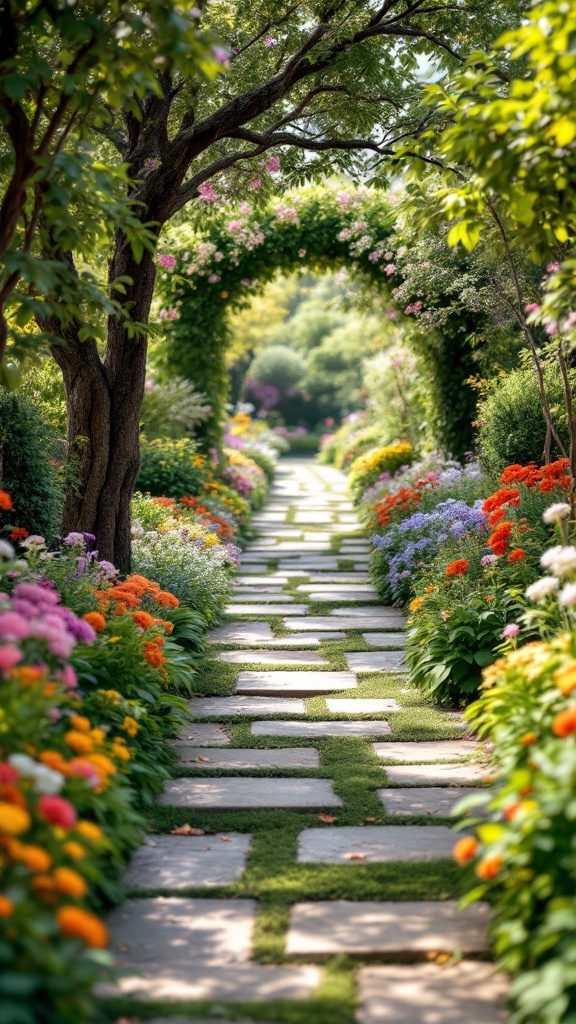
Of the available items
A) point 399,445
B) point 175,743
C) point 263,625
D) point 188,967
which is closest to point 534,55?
point 188,967

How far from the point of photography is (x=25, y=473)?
6070mm

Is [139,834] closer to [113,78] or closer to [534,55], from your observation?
[113,78]

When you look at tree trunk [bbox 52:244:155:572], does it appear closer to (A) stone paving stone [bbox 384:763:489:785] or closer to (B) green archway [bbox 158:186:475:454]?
(A) stone paving stone [bbox 384:763:489:785]

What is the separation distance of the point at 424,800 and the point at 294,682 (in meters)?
1.85

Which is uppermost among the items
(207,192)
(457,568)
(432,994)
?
(207,192)

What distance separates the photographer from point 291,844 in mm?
3426

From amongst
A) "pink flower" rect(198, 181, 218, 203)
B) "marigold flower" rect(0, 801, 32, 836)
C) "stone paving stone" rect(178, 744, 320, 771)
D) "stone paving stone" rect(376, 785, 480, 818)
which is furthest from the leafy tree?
"marigold flower" rect(0, 801, 32, 836)

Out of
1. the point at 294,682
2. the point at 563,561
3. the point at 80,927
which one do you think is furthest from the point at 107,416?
the point at 80,927

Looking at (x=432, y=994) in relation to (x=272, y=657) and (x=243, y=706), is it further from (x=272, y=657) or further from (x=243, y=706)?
(x=272, y=657)

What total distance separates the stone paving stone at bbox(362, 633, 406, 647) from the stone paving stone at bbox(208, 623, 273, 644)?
69cm

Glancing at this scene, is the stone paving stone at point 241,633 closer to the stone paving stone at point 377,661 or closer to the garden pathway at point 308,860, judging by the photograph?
the garden pathway at point 308,860

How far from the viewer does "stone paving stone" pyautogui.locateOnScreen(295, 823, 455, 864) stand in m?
3.29

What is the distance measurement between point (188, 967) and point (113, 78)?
282 cm

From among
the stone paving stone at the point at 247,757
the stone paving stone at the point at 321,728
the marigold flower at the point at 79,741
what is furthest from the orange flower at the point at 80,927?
the stone paving stone at the point at 321,728
